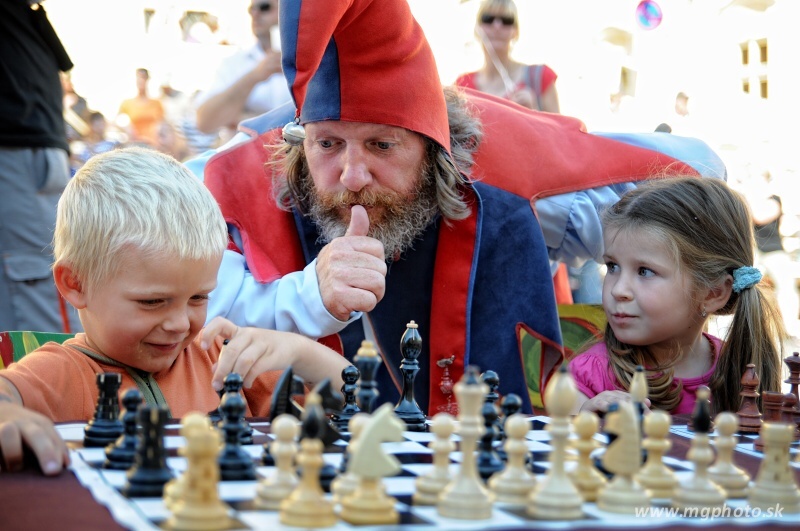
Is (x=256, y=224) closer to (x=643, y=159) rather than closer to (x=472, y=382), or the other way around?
(x=643, y=159)

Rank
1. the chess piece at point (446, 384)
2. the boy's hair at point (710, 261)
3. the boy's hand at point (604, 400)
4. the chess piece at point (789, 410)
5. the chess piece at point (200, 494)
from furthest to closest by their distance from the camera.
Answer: the chess piece at point (446, 384), the boy's hair at point (710, 261), the boy's hand at point (604, 400), the chess piece at point (789, 410), the chess piece at point (200, 494)

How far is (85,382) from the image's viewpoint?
6.61ft

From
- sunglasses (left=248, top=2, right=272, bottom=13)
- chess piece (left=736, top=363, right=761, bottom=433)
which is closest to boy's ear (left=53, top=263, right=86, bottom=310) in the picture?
chess piece (left=736, top=363, right=761, bottom=433)

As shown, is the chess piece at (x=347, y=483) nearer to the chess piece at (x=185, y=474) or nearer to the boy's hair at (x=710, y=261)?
the chess piece at (x=185, y=474)

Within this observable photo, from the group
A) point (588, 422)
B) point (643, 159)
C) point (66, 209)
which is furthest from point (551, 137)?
point (588, 422)

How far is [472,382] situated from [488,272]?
71.8 inches

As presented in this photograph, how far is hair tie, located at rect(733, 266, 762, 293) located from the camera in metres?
2.63

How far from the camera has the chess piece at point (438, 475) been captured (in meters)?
1.24

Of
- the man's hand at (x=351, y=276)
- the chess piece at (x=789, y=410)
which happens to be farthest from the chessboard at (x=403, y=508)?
the man's hand at (x=351, y=276)

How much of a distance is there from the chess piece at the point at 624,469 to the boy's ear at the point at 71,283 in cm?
121

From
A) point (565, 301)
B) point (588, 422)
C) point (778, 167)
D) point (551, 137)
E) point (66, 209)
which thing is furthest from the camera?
point (778, 167)

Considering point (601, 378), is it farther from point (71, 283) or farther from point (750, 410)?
point (71, 283)

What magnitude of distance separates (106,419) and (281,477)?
0.49 meters

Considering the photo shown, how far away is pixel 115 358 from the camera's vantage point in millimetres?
2088
